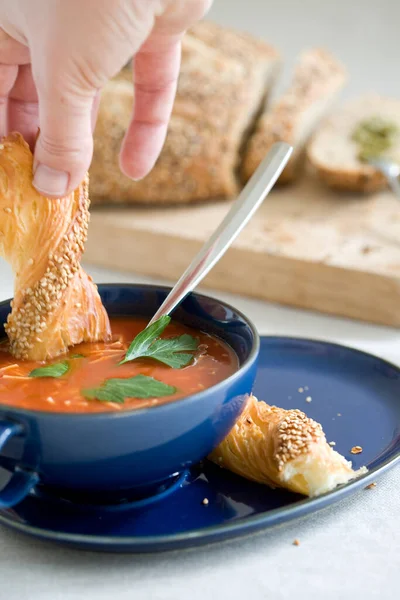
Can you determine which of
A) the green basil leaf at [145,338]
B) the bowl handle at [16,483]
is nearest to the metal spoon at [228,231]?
the green basil leaf at [145,338]

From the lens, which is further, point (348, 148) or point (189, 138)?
point (348, 148)

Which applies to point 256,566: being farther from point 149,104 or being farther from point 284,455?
point 149,104

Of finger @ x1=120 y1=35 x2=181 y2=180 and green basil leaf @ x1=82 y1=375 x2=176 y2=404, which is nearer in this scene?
green basil leaf @ x1=82 y1=375 x2=176 y2=404

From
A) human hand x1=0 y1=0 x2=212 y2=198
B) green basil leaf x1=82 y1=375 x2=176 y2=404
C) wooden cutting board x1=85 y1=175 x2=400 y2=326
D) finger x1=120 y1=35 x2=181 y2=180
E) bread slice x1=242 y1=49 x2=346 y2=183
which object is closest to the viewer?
human hand x1=0 y1=0 x2=212 y2=198

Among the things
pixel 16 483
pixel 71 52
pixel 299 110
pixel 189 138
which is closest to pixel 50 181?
pixel 71 52

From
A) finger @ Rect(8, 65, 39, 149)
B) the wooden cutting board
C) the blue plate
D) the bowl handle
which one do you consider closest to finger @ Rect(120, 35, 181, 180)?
finger @ Rect(8, 65, 39, 149)

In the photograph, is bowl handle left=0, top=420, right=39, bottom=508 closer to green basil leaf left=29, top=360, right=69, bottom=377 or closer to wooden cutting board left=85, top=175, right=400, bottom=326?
green basil leaf left=29, top=360, right=69, bottom=377

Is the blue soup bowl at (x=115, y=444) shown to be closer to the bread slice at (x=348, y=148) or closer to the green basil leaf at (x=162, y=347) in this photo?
the green basil leaf at (x=162, y=347)

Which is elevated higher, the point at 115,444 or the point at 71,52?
the point at 71,52
